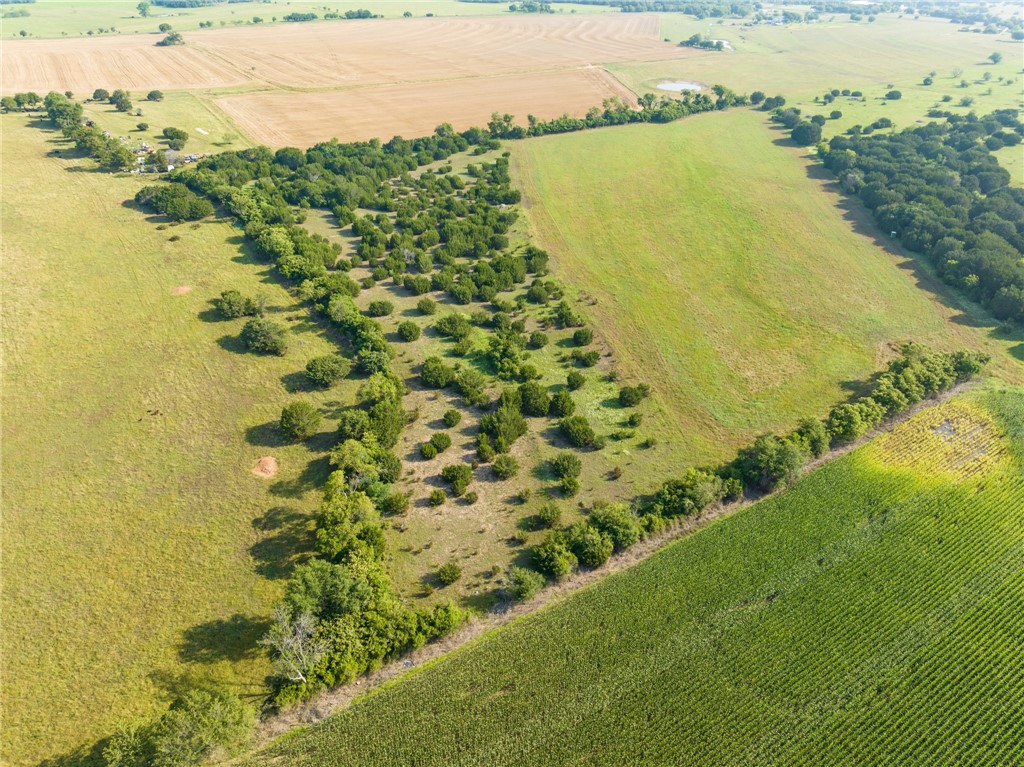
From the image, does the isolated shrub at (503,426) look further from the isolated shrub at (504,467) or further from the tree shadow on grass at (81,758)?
the tree shadow on grass at (81,758)

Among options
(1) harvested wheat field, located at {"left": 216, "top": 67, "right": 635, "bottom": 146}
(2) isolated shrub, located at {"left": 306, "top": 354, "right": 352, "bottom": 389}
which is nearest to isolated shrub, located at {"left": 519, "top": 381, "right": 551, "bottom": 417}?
(2) isolated shrub, located at {"left": 306, "top": 354, "right": 352, "bottom": 389}

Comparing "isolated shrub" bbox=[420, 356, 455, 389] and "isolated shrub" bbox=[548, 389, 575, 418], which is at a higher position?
"isolated shrub" bbox=[420, 356, 455, 389]

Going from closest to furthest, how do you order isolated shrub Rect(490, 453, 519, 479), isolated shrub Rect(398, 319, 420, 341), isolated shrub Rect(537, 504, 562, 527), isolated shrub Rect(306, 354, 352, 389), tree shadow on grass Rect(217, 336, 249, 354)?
1. isolated shrub Rect(537, 504, 562, 527)
2. isolated shrub Rect(490, 453, 519, 479)
3. isolated shrub Rect(306, 354, 352, 389)
4. tree shadow on grass Rect(217, 336, 249, 354)
5. isolated shrub Rect(398, 319, 420, 341)

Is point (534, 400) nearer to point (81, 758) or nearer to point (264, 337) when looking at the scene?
point (264, 337)

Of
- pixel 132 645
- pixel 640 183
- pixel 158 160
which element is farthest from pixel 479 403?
pixel 158 160

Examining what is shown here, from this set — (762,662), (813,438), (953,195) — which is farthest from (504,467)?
(953,195)

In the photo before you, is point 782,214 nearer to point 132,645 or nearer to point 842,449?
point 842,449

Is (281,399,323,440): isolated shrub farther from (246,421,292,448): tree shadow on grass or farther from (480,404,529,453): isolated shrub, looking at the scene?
(480,404,529,453): isolated shrub

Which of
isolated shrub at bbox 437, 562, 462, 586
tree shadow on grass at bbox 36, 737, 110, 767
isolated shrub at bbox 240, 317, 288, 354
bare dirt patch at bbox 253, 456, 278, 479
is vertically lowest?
tree shadow on grass at bbox 36, 737, 110, 767
